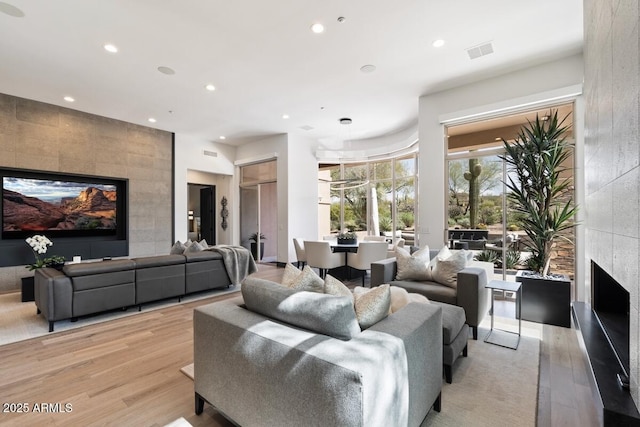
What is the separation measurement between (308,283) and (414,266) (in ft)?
7.39

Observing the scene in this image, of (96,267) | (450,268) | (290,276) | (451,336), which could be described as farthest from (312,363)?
(96,267)

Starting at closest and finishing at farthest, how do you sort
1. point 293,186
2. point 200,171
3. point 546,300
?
point 546,300 → point 293,186 → point 200,171

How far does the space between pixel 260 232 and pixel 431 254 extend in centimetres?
593

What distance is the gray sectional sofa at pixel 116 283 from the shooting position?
3.51 m

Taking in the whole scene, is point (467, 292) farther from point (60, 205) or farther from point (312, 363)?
point (60, 205)

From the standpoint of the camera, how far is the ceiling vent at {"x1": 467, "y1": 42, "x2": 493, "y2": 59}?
395 centimetres

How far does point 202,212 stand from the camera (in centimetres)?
991

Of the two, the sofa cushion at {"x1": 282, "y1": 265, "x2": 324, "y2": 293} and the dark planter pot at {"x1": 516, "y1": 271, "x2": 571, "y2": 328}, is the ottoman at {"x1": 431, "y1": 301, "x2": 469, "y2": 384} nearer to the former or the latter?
the sofa cushion at {"x1": 282, "y1": 265, "x2": 324, "y2": 293}

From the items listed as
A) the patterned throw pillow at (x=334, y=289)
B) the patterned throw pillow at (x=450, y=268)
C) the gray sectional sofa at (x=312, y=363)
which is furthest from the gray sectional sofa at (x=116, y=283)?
the patterned throw pillow at (x=450, y=268)

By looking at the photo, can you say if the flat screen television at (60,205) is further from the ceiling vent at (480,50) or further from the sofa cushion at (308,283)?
the ceiling vent at (480,50)

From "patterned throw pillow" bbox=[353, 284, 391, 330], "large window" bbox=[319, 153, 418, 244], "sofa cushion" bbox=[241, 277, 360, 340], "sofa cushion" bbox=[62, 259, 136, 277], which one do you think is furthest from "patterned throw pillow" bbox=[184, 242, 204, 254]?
"patterned throw pillow" bbox=[353, 284, 391, 330]

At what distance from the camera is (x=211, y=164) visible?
342 inches

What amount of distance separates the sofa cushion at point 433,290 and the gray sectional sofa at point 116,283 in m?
3.17

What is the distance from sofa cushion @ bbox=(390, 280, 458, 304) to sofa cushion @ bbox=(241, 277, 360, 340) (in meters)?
2.14
